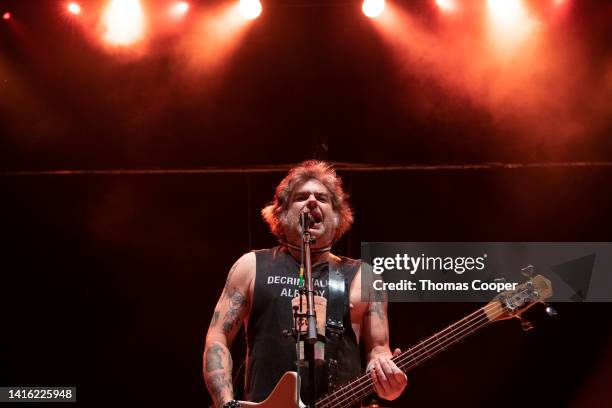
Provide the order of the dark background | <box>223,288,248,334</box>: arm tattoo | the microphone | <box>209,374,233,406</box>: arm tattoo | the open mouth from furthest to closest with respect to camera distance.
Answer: the dark background
the open mouth
<box>223,288,248,334</box>: arm tattoo
<box>209,374,233,406</box>: arm tattoo
the microphone

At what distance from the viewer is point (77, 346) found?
17.5 ft

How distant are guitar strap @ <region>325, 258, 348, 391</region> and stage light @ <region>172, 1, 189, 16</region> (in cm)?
263

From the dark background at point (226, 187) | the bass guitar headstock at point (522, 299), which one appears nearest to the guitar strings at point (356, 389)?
the bass guitar headstock at point (522, 299)

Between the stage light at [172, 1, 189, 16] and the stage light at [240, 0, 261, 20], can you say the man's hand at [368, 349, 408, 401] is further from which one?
the stage light at [172, 1, 189, 16]

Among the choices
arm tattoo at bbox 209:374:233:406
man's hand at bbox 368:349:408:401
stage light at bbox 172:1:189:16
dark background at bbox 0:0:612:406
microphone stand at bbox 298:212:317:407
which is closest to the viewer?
microphone stand at bbox 298:212:317:407

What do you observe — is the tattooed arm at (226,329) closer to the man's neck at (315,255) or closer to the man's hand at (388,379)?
the man's neck at (315,255)

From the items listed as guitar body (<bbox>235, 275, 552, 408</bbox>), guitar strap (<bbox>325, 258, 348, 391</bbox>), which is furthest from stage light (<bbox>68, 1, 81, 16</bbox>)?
guitar body (<bbox>235, 275, 552, 408</bbox>)

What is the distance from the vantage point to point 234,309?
12.6ft

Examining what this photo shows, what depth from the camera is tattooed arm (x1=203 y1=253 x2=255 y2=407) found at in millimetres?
3600

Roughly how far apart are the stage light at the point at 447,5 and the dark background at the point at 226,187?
0.39ft

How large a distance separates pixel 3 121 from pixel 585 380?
15.5 ft

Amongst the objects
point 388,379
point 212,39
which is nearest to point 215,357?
point 388,379

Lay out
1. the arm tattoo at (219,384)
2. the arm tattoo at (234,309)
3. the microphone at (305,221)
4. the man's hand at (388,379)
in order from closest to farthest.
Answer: the microphone at (305,221) → the man's hand at (388,379) → the arm tattoo at (219,384) → the arm tattoo at (234,309)

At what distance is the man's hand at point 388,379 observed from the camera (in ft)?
11.2
